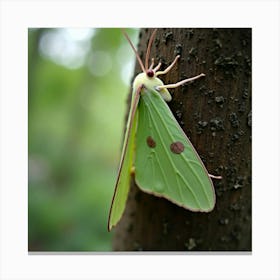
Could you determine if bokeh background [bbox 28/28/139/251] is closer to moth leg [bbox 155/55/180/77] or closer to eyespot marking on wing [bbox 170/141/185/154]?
moth leg [bbox 155/55/180/77]

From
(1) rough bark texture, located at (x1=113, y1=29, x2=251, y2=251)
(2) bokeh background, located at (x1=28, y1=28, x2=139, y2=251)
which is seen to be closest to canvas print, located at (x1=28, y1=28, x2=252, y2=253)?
(1) rough bark texture, located at (x1=113, y1=29, x2=251, y2=251)

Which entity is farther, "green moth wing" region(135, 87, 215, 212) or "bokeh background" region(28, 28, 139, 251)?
"bokeh background" region(28, 28, 139, 251)

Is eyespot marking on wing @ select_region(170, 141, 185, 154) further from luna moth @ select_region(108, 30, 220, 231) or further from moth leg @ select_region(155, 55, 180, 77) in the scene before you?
moth leg @ select_region(155, 55, 180, 77)

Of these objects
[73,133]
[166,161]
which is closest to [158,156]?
[166,161]

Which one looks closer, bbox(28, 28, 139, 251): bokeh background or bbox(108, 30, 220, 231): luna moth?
bbox(108, 30, 220, 231): luna moth

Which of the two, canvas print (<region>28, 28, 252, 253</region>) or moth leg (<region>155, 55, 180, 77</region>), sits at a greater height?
moth leg (<region>155, 55, 180, 77</region>)

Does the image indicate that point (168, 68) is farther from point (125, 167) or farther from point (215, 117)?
point (125, 167)
